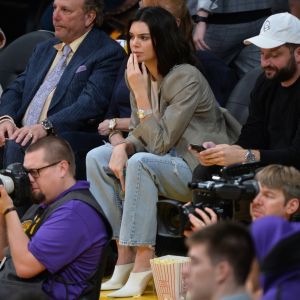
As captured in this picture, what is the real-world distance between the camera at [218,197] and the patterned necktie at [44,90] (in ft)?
7.25

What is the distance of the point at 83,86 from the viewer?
23.1 feet

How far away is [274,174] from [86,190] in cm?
106

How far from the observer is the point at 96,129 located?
7086mm

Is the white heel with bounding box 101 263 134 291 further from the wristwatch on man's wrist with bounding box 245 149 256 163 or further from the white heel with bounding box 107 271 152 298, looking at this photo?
the wristwatch on man's wrist with bounding box 245 149 256 163

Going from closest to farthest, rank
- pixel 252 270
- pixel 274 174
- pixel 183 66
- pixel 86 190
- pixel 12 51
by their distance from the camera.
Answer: pixel 252 270 → pixel 274 174 → pixel 86 190 → pixel 183 66 → pixel 12 51

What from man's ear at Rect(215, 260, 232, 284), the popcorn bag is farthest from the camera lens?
man's ear at Rect(215, 260, 232, 284)

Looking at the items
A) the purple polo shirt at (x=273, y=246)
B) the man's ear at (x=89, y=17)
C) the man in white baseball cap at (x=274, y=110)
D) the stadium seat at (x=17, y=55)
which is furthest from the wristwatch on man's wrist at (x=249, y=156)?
the stadium seat at (x=17, y=55)

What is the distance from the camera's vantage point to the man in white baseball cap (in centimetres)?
555

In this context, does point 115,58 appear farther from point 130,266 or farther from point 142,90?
point 130,266

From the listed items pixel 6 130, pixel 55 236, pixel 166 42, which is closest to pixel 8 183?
pixel 55 236

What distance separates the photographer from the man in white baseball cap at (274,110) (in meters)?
5.55

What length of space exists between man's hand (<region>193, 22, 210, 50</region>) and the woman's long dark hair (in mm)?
698

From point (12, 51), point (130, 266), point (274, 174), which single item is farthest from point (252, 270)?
point (12, 51)

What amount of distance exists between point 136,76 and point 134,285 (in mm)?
1207
